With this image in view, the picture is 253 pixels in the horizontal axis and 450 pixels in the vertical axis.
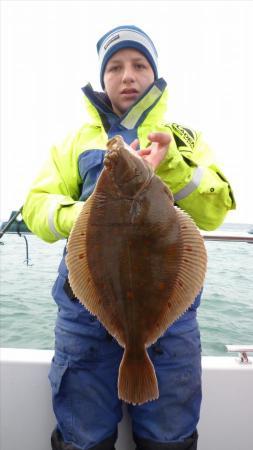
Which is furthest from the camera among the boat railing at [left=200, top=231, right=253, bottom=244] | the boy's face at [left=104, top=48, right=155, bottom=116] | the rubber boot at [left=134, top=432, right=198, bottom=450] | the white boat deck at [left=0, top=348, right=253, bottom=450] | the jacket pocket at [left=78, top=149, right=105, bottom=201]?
the boat railing at [left=200, top=231, right=253, bottom=244]

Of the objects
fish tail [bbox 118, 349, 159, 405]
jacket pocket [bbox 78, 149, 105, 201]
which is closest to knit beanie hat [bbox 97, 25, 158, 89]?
jacket pocket [bbox 78, 149, 105, 201]

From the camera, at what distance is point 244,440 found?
8.60ft

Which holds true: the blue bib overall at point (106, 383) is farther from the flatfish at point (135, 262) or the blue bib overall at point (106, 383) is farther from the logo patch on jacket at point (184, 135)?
the logo patch on jacket at point (184, 135)

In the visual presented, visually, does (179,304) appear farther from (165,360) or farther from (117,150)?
(117,150)

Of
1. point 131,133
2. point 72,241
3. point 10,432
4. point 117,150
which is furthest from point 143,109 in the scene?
point 10,432

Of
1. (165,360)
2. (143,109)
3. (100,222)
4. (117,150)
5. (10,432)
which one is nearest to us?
(117,150)

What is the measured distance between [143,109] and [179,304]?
3.63 ft

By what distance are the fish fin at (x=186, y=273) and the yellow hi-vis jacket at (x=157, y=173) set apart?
1.14 feet

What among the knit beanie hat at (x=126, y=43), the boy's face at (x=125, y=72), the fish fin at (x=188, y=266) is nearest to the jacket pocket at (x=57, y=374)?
the fish fin at (x=188, y=266)

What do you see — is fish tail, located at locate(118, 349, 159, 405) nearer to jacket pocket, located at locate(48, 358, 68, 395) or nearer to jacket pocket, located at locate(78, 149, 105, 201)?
jacket pocket, located at locate(48, 358, 68, 395)

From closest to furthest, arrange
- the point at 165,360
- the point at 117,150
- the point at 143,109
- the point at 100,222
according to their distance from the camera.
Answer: the point at 117,150, the point at 100,222, the point at 165,360, the point at 143,109

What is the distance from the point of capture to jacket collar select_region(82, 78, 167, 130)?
2.08 m

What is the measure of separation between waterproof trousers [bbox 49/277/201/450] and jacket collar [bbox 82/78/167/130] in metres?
1.02

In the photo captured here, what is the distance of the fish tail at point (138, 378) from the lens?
1.57 meters
